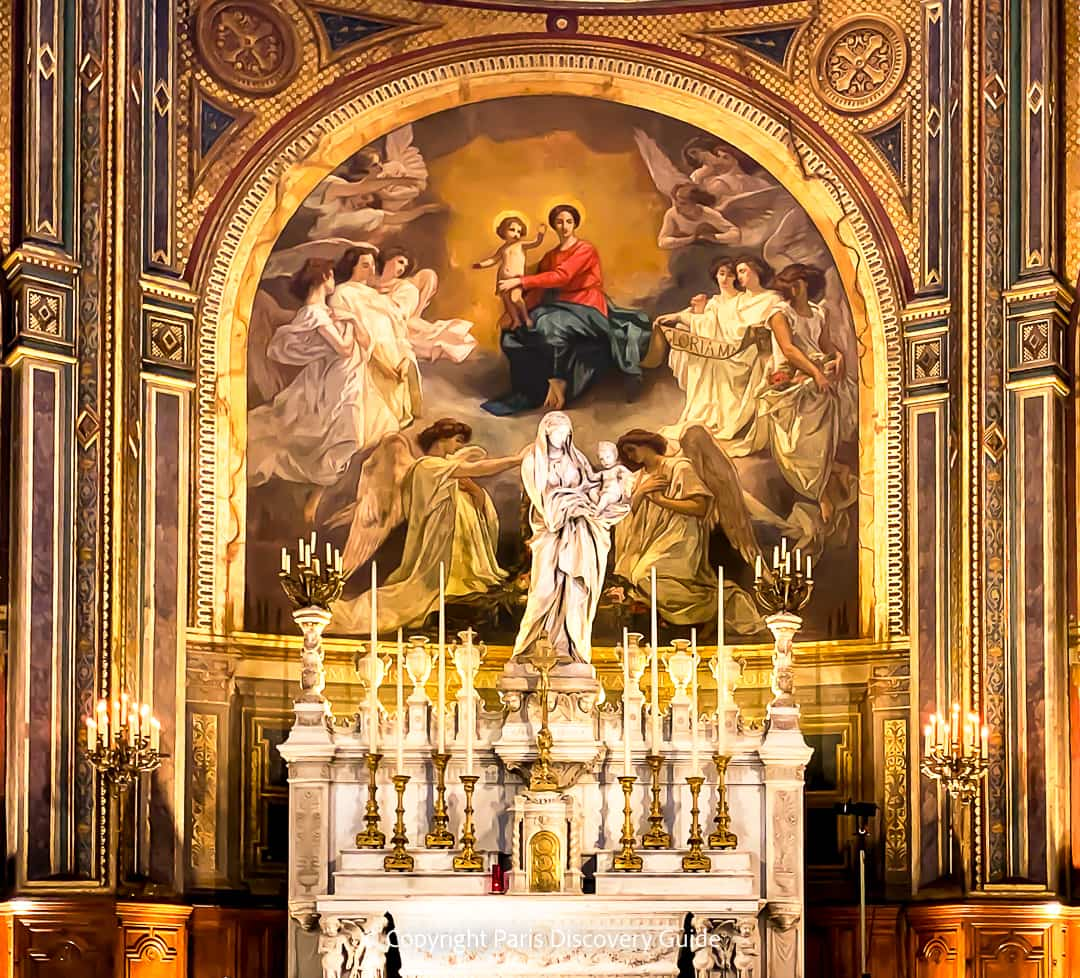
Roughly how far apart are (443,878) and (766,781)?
2.80 m

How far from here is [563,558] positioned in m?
24.1

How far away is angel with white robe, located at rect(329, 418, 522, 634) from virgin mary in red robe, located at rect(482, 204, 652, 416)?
0.76m

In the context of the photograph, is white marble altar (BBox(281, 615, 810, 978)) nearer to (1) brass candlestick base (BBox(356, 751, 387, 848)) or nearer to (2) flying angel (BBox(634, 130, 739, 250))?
(1) brass candlestick base (BBox(356, 751, 387, 848))

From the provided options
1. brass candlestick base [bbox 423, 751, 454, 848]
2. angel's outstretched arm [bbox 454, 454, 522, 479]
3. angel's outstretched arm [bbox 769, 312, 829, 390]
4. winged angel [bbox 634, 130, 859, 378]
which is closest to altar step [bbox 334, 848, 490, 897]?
brass candlestick base [bbox 423, 751, 454, 848]

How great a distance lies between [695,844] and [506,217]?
6360mm

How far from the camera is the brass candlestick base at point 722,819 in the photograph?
76.6ft

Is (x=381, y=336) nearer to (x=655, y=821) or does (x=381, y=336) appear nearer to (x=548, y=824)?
(x=548, y=824)

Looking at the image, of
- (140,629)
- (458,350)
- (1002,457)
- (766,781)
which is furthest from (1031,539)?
(140,629)

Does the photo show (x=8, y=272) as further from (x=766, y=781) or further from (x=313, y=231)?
(x=766, y=781)

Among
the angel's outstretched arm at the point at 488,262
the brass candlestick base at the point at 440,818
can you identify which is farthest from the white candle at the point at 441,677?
the angel's outstretched arm at the point at 488,262

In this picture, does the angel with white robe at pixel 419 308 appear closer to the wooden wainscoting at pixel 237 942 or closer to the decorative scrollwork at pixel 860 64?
the decorative scrollwork at pixel 860 64

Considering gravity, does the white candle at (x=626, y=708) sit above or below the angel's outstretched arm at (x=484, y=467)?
below

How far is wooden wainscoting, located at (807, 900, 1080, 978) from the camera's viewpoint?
23.1 metres

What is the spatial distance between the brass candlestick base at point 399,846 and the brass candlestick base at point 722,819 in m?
2.48
